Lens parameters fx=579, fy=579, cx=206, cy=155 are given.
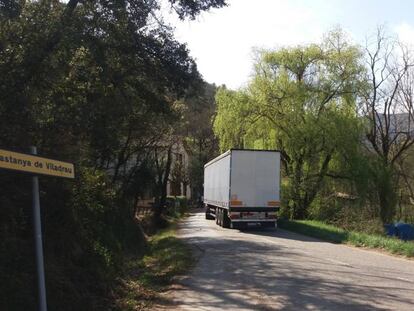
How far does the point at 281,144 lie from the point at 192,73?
18465 millimetres

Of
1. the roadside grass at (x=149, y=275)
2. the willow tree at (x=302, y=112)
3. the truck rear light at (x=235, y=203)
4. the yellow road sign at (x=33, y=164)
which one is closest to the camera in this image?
the yellow road sign at (x=33, y=164)

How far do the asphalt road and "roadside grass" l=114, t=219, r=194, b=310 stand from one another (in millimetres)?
387

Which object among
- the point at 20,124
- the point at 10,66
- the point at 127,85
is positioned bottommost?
the point at 20,124

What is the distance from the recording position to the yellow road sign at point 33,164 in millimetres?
4801

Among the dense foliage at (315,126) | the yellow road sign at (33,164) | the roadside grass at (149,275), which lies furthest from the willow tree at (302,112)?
the yellow road sign at (33,164)

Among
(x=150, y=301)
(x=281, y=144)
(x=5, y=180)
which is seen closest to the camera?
(x=5, y=180)

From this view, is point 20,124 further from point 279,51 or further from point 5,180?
point 279,51

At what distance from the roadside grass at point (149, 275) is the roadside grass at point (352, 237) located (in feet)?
22.9

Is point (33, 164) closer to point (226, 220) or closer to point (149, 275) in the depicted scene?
point (149, 275)

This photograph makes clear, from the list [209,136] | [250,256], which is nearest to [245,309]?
[250,256]

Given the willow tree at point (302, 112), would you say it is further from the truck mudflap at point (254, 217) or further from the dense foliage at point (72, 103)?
the dense foliage at point (72, 103)

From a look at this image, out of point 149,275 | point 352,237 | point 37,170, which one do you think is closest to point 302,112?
point 352,237

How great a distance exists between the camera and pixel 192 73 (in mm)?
18453

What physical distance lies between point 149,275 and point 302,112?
23.3 meters
